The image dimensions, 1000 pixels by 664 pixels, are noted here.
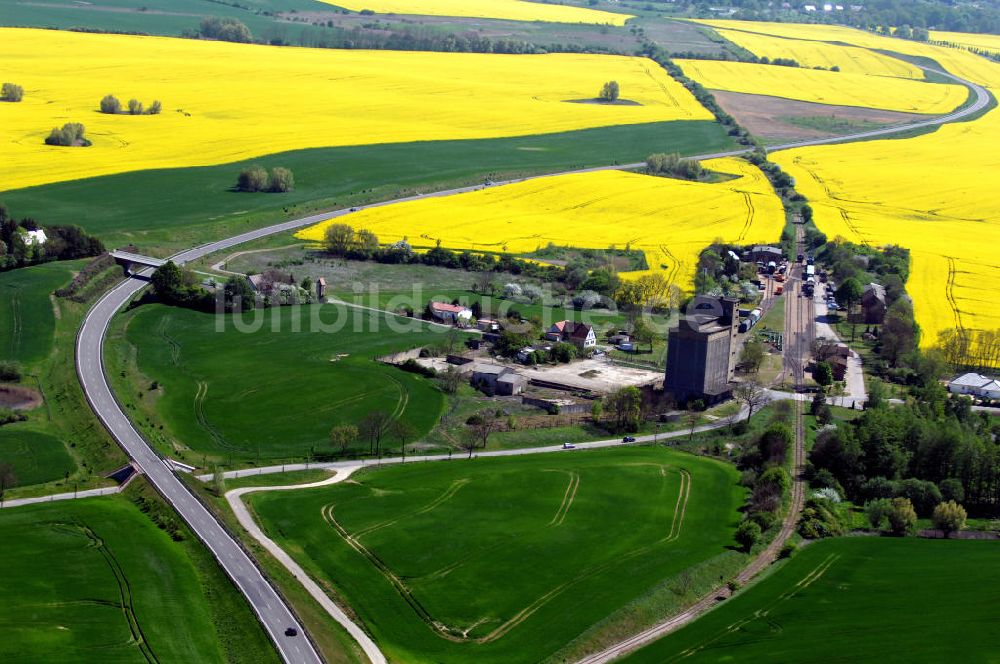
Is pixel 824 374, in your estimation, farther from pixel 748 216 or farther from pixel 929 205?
A: pixel 929 205

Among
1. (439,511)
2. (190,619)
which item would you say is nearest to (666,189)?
(439,511)

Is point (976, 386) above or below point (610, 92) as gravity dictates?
below

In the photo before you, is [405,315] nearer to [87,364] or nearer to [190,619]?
[87,364]

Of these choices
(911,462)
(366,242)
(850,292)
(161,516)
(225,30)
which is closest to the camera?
(161,516)

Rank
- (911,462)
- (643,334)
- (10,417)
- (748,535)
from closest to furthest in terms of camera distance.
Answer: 1. (748,535)
2. (911,462)
3. (10,417)
4. (643,334)

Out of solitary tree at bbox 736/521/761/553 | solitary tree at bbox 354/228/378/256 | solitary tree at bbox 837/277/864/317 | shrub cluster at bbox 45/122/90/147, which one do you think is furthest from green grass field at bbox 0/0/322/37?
solitary tree at bbox 736/521/761/553

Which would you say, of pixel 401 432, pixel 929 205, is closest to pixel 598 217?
pixel 929 205

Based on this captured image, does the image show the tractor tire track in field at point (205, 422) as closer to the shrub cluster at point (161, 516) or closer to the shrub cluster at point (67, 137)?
the shrub cluster at point (161, 516)
